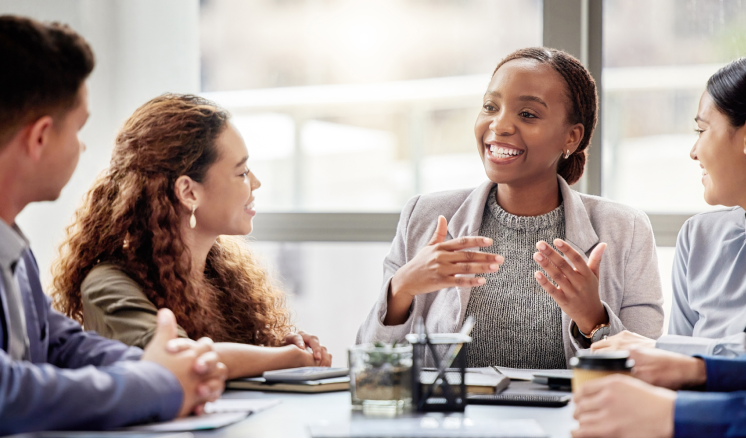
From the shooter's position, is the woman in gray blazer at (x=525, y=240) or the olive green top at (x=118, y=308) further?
the woman in gray blazer at (x=525, y=240)

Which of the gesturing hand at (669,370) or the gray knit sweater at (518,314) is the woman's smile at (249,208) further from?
the gesturing hand at (669,370)

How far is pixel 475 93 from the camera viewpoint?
117 inches

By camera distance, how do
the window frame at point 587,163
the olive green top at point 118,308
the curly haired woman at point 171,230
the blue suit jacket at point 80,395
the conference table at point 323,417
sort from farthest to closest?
the window frame at point 587,163
the curly haired woman at point 171,230
the olive green top at point 118,308
the conference table at point 323,417
the blue suit jacket at point 80,395

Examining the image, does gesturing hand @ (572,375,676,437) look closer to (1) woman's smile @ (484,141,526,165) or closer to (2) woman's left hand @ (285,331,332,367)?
(2) woman's left hand @ (285,331,332,367)

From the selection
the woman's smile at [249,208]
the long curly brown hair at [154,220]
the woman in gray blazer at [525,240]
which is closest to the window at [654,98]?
the woman in gray blazer at [525,240]

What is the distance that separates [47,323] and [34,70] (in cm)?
50

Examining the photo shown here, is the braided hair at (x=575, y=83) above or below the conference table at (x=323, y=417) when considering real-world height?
above

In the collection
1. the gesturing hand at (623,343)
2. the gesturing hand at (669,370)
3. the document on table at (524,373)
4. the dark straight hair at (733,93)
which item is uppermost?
the dark straight hair at (733,93)

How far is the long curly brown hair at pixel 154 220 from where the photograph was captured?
1753 mm

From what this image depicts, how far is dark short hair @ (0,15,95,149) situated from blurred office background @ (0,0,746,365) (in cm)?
167

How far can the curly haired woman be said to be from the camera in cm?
169

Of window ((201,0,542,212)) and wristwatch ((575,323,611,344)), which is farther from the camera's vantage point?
window ((201,0,542,212))

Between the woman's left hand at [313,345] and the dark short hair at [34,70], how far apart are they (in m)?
0.90

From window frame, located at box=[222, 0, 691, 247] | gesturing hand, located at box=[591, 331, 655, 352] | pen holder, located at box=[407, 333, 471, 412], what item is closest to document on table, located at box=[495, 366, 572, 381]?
gesturing hand, located at box=[591, 331, 655, 352]
